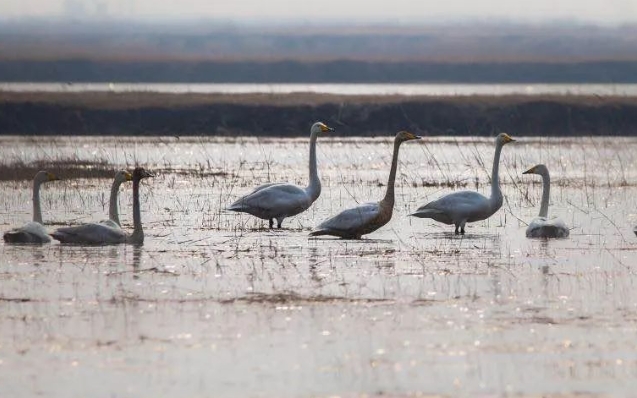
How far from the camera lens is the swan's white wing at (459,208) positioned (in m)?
15.3

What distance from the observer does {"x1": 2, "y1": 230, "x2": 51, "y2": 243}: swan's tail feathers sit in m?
13.8

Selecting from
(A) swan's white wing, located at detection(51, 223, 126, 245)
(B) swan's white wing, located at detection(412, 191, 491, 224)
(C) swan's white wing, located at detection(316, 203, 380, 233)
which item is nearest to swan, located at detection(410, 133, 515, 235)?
(B) swan's white wing, located at detection(412, 191, 491, 224)

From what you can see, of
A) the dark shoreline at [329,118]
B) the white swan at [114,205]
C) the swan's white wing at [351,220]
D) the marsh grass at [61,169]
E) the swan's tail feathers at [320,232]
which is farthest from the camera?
the dark shoreline at [329,118]

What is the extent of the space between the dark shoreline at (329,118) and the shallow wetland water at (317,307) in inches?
851

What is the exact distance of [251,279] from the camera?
11609 millimetres

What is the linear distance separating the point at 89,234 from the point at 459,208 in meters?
3.86

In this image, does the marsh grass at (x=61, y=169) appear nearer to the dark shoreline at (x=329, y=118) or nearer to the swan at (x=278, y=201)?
the swan at (x=278, y=201)

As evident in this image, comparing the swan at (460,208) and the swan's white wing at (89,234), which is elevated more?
the swan at (460,208)

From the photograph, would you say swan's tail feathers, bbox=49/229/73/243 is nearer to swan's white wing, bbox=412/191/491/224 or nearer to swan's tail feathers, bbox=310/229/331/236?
swan's tail feathers, bbox=310/229/331/236

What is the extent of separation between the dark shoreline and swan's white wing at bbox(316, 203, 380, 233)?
25.9 m

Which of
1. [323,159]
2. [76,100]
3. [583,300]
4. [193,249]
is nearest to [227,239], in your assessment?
[193,249]

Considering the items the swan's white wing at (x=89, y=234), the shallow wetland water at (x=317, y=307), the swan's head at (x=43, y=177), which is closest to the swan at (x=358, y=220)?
the shallow wetland water at (x=317, y=307)

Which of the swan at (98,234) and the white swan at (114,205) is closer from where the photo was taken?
the swan at (98,234)

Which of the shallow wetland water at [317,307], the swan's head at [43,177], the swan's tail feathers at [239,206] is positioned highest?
the swan's head at [43,177]
